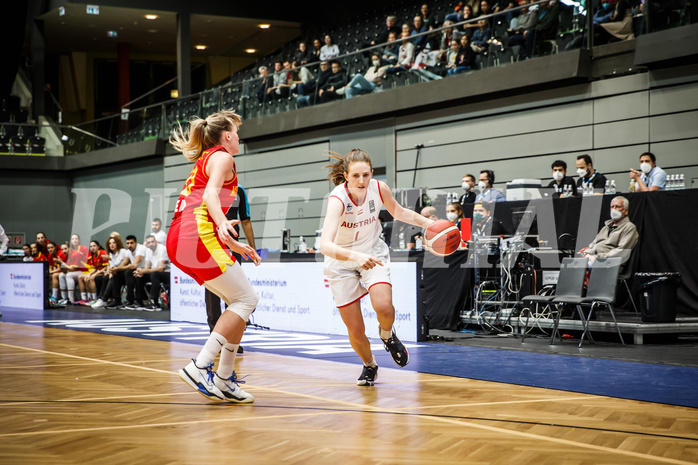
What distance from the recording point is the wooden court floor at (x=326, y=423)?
3.62 meters

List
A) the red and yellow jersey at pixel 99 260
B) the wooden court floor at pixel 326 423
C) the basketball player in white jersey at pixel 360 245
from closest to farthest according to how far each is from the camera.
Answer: the wooden court floor at pixel 326 423, the basketball player in white jersey at pixel 360 245, the red and yellow jersey at pixel 99 260

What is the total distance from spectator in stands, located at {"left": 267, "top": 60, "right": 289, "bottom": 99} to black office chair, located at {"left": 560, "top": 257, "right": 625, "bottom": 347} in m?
11.2

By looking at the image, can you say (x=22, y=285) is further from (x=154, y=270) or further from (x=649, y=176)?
(x=649, y=176)

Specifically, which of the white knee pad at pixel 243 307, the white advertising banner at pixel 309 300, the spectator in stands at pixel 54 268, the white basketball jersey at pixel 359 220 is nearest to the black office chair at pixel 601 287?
the white advertising banner at pixel 309 300

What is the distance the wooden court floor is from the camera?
3.62 metres

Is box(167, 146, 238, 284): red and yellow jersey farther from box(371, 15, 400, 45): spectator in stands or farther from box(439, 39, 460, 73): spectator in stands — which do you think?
box(371, 15, 400, 45): spectator in stands

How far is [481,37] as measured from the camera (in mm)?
13992

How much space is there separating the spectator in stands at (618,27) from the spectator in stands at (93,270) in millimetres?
11393

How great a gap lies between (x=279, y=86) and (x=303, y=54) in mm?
3493

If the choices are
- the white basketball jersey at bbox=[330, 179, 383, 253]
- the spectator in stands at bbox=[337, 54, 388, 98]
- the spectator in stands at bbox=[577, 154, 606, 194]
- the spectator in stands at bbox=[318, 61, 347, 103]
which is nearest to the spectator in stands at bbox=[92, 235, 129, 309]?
the spectator in stands at bbox=[318, 61, 347, 103]

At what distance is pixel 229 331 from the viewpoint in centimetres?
488

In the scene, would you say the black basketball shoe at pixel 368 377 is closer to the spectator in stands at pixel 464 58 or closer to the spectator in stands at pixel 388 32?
the spectator in stands at pixel 464 58

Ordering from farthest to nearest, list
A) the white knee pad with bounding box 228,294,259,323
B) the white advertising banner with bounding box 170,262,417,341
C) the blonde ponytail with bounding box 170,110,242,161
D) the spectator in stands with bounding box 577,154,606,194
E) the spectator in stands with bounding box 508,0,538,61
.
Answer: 1. the spectator in stands with bounding box 508,0,538,61
2. the spectator in stands with bounding box 577,154,606,194
3. the white advertising banner with bounding box 170,262,417,341
4. the blonde ponytail with bounding box 170,110,242,161
5. the white knee pad with bounding box 228,294,259,323

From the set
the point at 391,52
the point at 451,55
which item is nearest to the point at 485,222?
the point at 451,55
